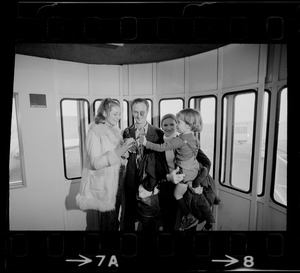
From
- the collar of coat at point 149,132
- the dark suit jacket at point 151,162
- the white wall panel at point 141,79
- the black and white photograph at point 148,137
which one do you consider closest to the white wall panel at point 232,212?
the black and white photograph at point 148,137

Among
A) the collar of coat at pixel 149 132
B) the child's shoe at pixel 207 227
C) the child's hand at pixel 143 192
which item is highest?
the collar of coat at pixel 149 132

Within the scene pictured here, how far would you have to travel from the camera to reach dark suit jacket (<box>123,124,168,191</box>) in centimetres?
79

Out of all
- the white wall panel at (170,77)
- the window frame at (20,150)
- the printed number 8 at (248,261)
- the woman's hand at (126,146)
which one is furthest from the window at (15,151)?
the printed number 8 at (248,261)

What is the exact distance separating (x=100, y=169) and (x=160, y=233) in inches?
19.3

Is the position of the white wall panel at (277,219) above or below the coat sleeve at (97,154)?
below

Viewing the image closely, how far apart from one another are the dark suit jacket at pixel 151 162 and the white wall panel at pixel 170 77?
0.75 ft

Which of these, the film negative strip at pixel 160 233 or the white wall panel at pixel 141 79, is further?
the white wall panel at pixel 141 79

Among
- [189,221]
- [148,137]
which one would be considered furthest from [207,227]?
[148,137]

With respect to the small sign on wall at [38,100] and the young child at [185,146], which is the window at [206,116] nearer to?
the young child at [185,146]

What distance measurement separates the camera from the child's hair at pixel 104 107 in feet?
2.54

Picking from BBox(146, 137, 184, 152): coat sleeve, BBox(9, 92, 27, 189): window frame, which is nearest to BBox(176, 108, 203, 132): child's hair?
BBox(146, 137, 184, 152): coat sleeve
